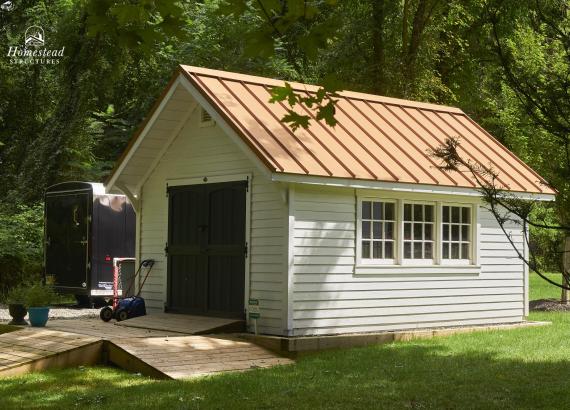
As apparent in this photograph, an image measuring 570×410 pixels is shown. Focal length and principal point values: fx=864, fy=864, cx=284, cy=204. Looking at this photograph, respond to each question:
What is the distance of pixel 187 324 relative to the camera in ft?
43.2

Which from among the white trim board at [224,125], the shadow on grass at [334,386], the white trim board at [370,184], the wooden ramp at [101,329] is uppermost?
the white trim board at [224,125]

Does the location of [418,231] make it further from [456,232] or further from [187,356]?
[187,356]

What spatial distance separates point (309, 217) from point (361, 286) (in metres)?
1.48

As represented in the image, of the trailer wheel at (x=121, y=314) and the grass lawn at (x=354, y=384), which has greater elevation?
the trailer wheel at (x=121, y=314)

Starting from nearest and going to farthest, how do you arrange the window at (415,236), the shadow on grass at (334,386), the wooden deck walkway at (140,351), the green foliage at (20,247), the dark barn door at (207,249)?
the shadow on grass at (334,386)
the wooden deck walkway at (140,351)
the dark barn door at (207,249)
the window at (415,236)
the green foliage at (20,247)

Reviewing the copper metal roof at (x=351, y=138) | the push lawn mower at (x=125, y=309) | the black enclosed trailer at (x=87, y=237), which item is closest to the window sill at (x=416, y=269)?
the copper metal roof at (x=351, y=138)

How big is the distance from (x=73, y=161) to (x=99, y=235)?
29.1 ft

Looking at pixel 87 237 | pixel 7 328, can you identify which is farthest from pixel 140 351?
pixel 87 237

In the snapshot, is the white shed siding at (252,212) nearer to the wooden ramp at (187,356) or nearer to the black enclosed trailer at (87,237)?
the wooden ramp at (187,356)

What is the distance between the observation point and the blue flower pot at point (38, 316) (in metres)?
13.5

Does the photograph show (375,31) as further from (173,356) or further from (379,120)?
(173,356)

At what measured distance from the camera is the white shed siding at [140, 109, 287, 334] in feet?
41.0

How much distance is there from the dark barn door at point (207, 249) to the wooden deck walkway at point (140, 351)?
0.74m

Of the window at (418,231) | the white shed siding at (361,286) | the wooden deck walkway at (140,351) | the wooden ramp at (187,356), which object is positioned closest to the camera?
the wooden ramp at (187,356)
